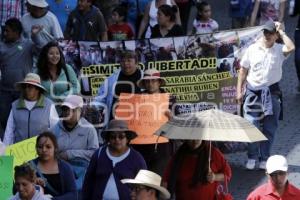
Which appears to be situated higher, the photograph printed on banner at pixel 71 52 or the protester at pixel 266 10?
the protester at pixel 266 10

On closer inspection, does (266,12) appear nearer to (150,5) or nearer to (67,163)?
(150,5)

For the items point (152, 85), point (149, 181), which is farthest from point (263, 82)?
point (149, 181)

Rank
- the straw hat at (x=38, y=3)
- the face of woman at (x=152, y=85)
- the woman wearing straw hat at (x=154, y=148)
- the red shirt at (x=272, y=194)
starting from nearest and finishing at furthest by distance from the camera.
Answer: the red shirt at (x=272, y=194)
the woman wearing straw hat at (x=154, y=148)
the face of woman at (x=152, y=85)
the straw hat at (x=38, y=3)

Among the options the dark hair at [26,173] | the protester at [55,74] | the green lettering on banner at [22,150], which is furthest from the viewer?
the protester at [55,74]

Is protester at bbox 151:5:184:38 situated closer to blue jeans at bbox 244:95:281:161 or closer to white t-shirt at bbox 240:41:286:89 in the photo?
white t-shirt at bbox 240:41:286:89

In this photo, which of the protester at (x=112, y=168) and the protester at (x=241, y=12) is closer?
the protester at (x=112, y=168)

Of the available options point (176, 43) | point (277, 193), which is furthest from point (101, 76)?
point (277, 193)

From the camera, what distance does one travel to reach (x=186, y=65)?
14.2 m

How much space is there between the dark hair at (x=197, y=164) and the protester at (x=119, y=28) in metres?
6.11

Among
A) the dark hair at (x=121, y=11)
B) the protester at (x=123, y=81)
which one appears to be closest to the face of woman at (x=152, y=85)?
the protester at (x=123, y=81)

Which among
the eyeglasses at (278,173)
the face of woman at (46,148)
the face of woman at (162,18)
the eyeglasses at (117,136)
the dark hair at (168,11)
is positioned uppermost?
the dark hair at (168,11)

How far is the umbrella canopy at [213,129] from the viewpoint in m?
9.97

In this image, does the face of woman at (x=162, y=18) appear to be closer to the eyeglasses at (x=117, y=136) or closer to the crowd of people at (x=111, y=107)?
the crowd of people at (x=111, y=107)

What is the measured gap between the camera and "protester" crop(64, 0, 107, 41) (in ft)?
51.6
